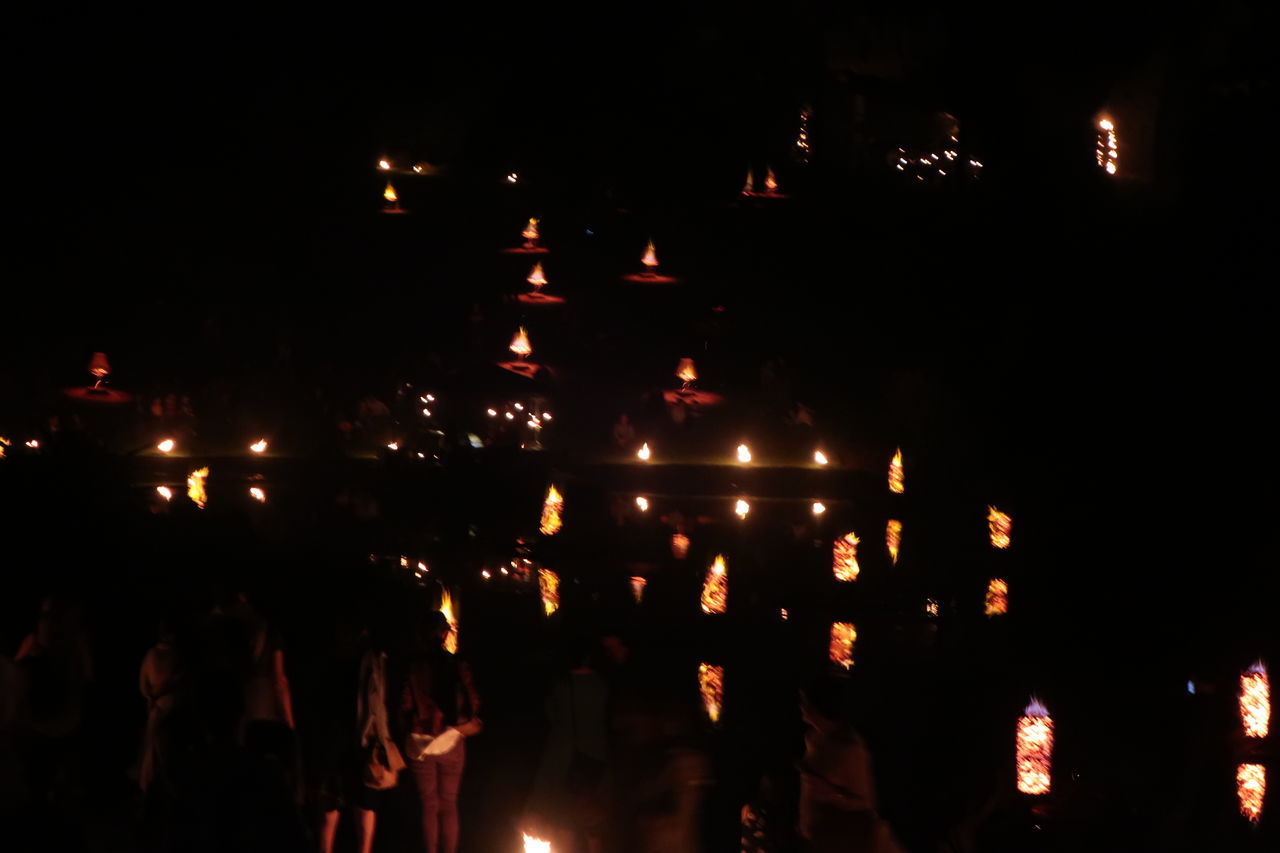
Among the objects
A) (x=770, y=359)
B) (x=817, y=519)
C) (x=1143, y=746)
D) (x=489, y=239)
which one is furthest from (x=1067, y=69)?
(x=1143, y=746)

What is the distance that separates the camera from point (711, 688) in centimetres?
1080

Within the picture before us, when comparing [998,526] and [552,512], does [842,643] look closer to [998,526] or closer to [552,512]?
[998,526]

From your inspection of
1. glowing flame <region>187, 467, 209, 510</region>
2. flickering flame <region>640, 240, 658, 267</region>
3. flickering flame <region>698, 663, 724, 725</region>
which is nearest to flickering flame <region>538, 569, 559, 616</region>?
flickering flame <region>698, 663, 724, 725</region>

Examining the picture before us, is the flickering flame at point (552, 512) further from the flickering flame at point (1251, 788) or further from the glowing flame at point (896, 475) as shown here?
the flickering flame at point (1251, 788)

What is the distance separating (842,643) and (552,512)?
15.8ft

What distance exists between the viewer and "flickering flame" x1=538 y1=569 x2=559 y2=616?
13.0 meters

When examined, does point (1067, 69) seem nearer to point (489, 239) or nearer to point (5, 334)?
point (489, 239)

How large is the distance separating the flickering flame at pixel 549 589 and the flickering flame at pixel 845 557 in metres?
3.24

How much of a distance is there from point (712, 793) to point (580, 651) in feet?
8.21

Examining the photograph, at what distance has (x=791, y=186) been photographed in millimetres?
25688

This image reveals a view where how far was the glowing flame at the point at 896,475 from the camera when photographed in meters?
17.2

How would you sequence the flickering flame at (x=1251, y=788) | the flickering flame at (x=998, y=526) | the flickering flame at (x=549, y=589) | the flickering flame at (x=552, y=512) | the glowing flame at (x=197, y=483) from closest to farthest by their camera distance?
the flickering flame at (x=1251, y=788)
the flickering flame at (x=549, y=589)
the flickering flame at (x=998, y=526)
the flickering flame at (x=552, y=512)
the glowing flame at (x=197, y=483)

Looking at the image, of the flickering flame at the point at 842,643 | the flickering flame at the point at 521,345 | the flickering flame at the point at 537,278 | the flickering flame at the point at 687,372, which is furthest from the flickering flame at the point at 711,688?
the flickering flame at the point at 537,278

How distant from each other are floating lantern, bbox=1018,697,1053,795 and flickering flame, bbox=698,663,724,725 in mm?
3167
